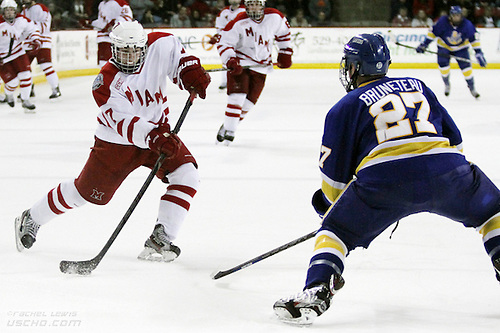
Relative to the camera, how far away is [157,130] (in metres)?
2.76

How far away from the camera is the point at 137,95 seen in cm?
298

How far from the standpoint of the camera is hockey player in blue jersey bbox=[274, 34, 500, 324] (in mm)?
2178

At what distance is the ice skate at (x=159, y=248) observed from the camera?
9.71 feet

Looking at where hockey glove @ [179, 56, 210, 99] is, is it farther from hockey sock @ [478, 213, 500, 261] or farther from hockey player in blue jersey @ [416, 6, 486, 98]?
hockey player in blue jersey @ [416, 6, 486, 98]

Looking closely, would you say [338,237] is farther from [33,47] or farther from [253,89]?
[33,47]

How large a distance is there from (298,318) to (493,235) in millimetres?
653

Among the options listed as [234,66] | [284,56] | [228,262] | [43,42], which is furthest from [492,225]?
[43,42]

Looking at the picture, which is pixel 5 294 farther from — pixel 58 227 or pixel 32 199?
pixel 32 199

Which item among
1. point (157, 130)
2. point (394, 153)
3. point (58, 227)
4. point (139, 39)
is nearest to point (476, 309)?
point (394, 153)

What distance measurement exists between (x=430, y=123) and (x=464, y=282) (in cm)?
80

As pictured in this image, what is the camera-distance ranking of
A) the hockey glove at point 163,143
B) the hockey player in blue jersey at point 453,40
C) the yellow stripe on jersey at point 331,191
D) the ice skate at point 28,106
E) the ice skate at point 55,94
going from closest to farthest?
the yellow stripe on jersey at point 331,191, the hockey glove at point 163,143, the ice skate at point 28,106, the ice skate at point 55,94, the hockey player in blue jersey at point 453,40

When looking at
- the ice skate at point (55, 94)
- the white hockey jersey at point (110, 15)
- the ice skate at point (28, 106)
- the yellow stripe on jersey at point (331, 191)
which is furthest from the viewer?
the ice skate at point (55, 94)

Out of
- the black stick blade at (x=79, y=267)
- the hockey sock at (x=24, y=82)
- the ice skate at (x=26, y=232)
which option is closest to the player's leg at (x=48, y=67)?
the hockey sock at (x=24, y=82)

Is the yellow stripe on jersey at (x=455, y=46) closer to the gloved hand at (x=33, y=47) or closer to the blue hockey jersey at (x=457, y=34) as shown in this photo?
the blue hockey jersey at (x=457, y=34)
